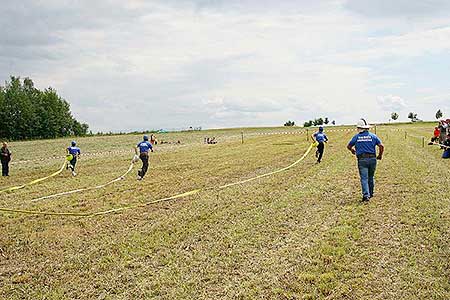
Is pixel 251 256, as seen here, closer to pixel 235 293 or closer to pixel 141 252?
pixel 235 293

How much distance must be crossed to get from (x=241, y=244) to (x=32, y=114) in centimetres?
9395

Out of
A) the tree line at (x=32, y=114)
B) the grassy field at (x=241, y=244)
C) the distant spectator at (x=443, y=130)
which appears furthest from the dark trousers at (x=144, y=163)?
the tree line at (x=32, y=114)

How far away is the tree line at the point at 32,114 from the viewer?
296ft

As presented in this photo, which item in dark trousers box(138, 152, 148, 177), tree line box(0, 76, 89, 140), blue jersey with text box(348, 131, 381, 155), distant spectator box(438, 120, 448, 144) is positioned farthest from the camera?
tree line box(0, 76, 89, 140)

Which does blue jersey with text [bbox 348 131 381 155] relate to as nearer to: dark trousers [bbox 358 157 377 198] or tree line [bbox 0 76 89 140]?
dark trousers [bbox 358 157 377 198]

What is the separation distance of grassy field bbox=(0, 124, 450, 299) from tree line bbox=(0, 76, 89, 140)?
8395 centimetres

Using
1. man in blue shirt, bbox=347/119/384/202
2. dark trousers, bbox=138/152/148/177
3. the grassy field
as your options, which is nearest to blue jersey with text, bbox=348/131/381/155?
man in blue shirt, bbox=347/119/384/202

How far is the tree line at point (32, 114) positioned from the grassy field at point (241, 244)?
84.0 m

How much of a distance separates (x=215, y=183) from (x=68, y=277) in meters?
9.39

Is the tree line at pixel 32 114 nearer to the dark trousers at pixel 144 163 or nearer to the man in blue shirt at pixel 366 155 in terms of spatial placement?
the dark trousers at pixel 144 163

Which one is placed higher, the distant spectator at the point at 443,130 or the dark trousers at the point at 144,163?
the distant spectator at the point at 443,130

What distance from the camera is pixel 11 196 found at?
49.3 ft

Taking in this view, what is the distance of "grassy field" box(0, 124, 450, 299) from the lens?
6.02 meters

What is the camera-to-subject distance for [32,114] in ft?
304
